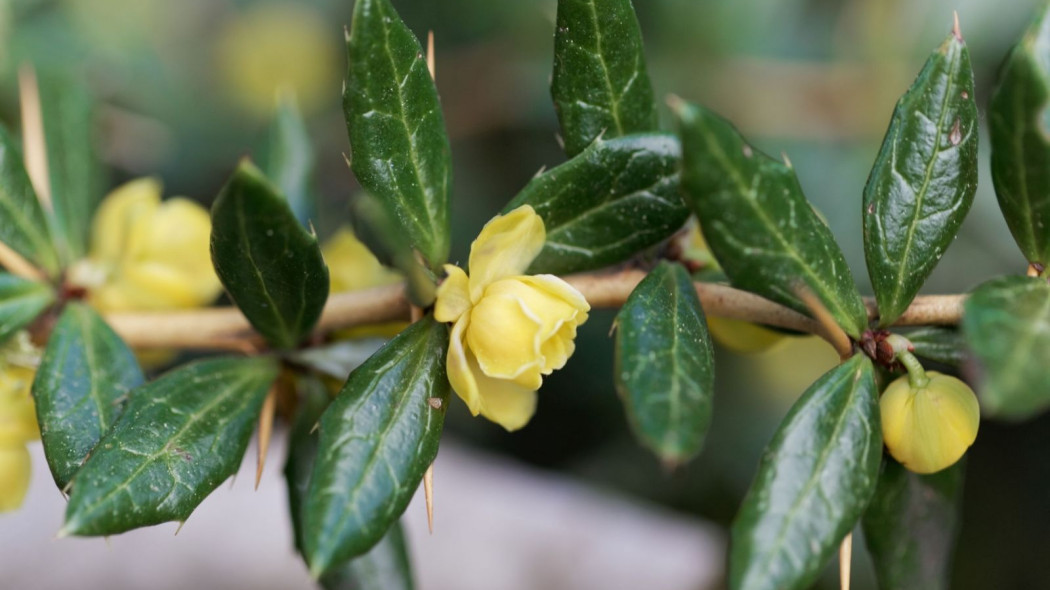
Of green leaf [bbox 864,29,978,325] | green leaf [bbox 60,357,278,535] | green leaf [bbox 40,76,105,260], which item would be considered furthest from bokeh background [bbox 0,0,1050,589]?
green leaf [bbox 864,29,978,325]

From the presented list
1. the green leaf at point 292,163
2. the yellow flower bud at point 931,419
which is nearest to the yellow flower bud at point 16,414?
the green leaf at point 292,163

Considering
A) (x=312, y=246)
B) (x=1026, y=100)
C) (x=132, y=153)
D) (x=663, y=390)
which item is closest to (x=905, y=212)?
(x=1026, y=100)

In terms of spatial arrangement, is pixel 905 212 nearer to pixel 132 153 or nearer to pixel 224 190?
pixel 224 190

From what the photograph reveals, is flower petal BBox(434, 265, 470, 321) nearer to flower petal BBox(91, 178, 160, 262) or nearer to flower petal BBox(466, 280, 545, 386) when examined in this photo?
flower petal BBox(466, 280, 545, 386)

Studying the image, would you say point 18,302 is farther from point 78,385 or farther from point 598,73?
point 598,73

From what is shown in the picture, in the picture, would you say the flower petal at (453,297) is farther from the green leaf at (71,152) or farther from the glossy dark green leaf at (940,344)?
the green leaf at (71,152)

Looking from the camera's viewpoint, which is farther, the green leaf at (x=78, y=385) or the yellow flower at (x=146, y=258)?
the yellow flower at (x=146, y=258)

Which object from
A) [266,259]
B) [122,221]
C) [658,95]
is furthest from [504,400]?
[658,95]
